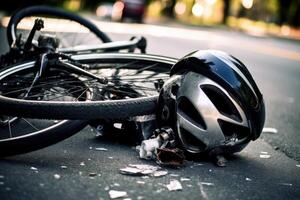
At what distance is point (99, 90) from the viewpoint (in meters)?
4.08

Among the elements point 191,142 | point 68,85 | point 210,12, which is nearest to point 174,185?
point 191,142

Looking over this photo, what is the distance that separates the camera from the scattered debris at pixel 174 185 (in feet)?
10.5

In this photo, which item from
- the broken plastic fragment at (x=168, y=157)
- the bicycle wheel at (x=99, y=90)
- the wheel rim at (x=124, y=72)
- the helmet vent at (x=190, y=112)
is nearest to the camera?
the bicycle wheel at (x=99, y=90)

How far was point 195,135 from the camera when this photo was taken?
12.2 feet

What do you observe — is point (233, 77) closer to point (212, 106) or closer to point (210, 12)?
point (212, 106)

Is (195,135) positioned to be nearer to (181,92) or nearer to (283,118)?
(181,92)

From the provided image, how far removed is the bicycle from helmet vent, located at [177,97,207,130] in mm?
207

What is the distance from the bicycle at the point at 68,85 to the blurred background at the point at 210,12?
30.8 feet

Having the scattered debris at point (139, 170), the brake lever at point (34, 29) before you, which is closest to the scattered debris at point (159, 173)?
the scattered debris at point (139, 170)

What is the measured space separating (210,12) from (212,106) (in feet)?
241

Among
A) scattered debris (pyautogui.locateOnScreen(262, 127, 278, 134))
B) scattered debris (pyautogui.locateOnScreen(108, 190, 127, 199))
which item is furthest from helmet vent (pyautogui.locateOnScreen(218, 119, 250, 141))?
scattered debris (pyautogui.locateOnScreen(262, 127, 278, 134))

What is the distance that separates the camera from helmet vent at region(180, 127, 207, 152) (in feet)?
12.3

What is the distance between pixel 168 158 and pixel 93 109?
656 mm

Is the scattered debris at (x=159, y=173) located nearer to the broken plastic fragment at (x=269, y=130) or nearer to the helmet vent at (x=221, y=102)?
the helmet vent at (x=221, y=102)
